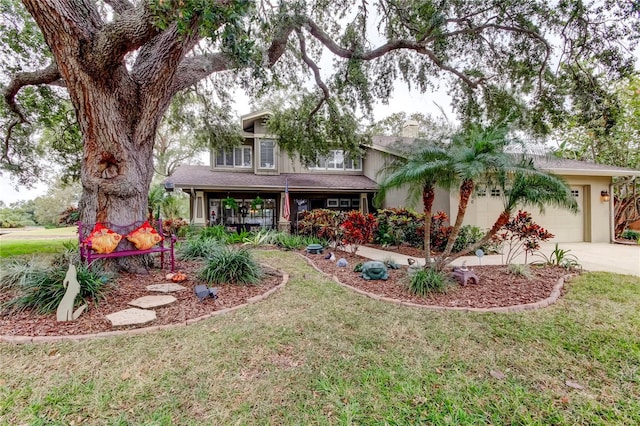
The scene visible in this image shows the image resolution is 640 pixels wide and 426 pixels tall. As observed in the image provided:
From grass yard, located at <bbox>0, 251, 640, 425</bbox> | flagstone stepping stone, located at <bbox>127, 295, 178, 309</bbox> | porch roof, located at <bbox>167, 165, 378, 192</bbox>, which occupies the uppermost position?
porch roof, located at <bbox>167, 165, 378, 192</bbox>

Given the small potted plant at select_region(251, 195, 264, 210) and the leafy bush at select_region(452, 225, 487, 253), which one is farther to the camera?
the small potted plant at select_region(251, 195, 264, 210)

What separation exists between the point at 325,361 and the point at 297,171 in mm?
12794

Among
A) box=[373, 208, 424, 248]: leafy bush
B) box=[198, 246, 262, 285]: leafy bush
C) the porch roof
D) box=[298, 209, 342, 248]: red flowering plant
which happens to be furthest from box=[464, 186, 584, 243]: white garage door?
box=[198, 246, 262, 285]: leafy bush

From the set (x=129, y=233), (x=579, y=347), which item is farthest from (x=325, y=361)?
(x=129, y=233)

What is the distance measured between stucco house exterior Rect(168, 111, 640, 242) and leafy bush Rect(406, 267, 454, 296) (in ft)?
19.2

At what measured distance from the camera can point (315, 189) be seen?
12.3 m

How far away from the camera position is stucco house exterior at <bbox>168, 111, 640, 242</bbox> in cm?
1040

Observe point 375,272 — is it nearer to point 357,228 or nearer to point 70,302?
point 357,228

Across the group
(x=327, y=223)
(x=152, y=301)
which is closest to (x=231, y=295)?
(x=152, y=301)

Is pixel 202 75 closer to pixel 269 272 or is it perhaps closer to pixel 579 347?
pixel 269 272

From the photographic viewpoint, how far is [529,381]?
7.84 ft

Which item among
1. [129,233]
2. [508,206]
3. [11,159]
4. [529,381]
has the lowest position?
[529,381]

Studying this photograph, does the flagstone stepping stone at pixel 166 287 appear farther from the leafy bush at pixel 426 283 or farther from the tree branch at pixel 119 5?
the tree branch at pixel 119 5

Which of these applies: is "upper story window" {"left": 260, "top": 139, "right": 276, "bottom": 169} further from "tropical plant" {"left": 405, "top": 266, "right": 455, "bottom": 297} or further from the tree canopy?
"tropical plant" {"left": 405, "top": 266, "right": 455, "bottom": 297}
